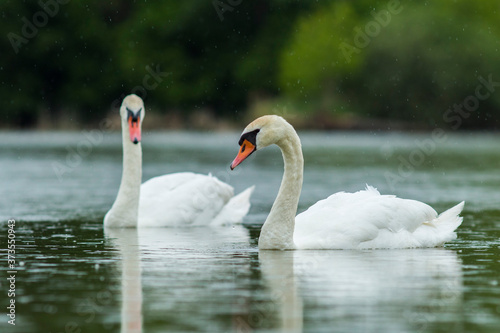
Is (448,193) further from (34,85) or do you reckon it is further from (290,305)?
(34,85)

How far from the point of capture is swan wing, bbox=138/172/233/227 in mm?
15820

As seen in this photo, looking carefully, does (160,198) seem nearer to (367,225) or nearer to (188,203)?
(188,203)

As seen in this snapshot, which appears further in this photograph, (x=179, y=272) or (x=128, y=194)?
(x=128, y=194)

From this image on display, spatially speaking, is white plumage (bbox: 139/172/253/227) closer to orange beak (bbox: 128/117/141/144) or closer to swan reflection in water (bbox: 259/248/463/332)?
orange beak (bbox: 128/117/141/144)

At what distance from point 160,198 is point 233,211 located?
1207 millimetres

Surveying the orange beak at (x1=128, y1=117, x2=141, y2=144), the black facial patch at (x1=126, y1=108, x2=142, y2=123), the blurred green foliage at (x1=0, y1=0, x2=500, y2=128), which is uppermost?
the blurred green foliage at (x1=0, y1=0, x2=500, y2=128)

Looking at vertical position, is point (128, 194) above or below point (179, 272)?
above

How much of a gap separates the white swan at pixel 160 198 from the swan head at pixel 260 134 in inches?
139

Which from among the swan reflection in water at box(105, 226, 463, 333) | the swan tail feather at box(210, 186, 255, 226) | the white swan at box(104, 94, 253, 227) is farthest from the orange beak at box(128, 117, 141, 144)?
the swan reflection in water at box(105, 226, 463, 333)

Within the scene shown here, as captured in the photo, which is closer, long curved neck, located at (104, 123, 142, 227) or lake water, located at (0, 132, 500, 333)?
lake water, located at (0, 132, 500, 333)

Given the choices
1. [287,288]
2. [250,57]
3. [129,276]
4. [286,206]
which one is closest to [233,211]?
[286,206]

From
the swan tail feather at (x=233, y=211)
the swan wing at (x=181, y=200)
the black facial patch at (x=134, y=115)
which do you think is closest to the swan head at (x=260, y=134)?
the black facial patch at (x=134, y=115)

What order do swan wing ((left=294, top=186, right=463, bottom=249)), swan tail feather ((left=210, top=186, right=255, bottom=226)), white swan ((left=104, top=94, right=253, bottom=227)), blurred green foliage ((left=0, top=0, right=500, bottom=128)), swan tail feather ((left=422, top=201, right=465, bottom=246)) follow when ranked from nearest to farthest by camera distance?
swan wing ((left=294, top=186, right=463, bottom=249)), swan tail feather ((left=422, top=201, right=465, bottom=246)), white swan ((left=104, top=94, right=253, bottom=227)), swan tail feather ((left=210, top=186, right=255, bottom=226)), blurred green foliage ((left=0, top=0, right=500, bottom=128))

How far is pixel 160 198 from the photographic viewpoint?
16.3 m
